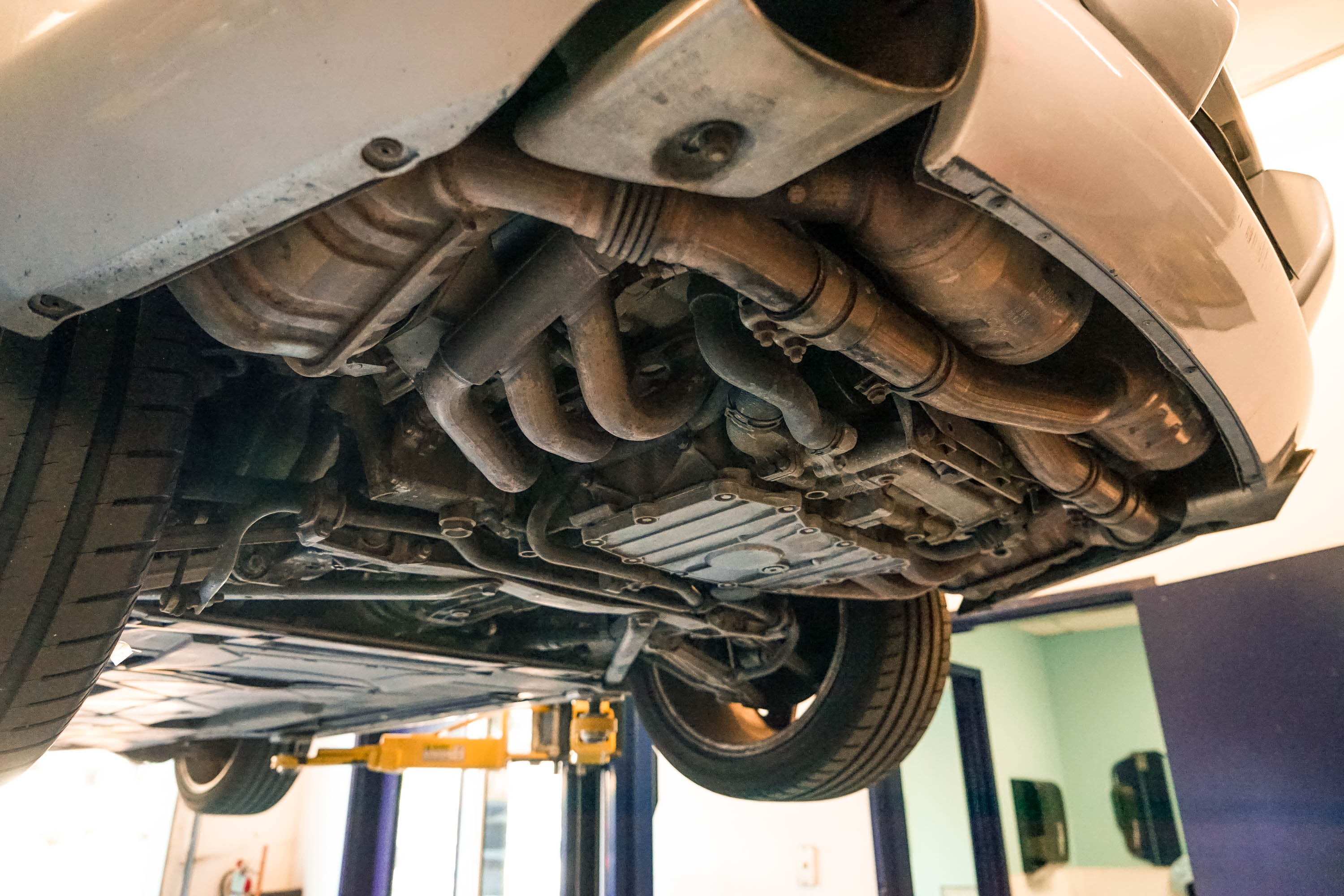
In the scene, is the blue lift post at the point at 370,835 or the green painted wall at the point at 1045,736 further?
the blue lift post at the point at 370,835

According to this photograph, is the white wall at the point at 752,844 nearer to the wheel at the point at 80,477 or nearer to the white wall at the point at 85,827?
the wheel at the point at 80,477

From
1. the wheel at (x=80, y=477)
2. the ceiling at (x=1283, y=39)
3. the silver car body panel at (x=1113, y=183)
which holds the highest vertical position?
the ceiling at (x=1283, y=39)

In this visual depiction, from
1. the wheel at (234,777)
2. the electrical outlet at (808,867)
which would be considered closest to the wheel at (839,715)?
the electrical outlet at (808,867)

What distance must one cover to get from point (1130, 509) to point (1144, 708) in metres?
5.30

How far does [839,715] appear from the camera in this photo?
5.63 ft

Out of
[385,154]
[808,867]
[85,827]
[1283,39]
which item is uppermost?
[1283,39]

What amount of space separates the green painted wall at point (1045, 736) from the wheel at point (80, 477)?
12.8 feet

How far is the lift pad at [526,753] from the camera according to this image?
290cm

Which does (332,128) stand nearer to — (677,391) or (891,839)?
(677,391)

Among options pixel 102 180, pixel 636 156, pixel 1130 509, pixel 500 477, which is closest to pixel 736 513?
pixel 500 477

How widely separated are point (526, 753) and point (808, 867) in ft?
4.16

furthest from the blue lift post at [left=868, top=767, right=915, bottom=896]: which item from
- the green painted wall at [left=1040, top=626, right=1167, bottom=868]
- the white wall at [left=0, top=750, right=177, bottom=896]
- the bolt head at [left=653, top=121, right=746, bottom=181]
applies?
the white wall at [left=0, top=750, right=177, bottom=896]

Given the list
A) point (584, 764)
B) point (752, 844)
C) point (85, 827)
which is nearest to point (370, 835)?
point (584, 764)

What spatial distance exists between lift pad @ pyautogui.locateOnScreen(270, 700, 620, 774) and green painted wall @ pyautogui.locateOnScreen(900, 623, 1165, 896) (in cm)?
186
